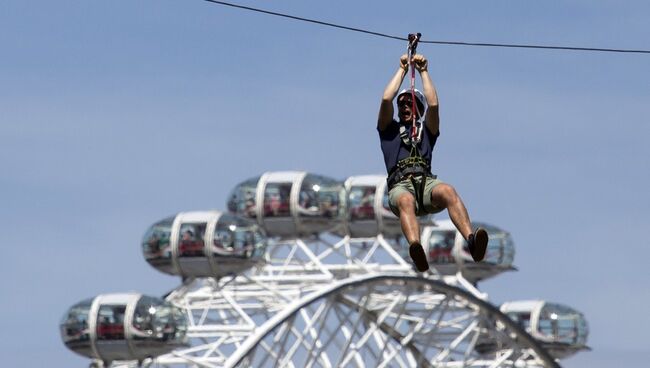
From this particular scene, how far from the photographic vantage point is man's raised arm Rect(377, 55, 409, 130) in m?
32.4

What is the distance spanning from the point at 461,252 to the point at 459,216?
5724 cm

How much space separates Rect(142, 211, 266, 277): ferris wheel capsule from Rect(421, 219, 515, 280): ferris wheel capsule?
10853mm

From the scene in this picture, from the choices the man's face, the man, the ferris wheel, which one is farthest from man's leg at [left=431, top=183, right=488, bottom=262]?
the ferris wheel

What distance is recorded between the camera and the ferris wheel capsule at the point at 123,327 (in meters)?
75.2

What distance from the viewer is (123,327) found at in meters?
75.2

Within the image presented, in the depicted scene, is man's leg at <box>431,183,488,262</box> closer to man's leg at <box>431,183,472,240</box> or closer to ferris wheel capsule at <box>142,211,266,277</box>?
man's leg at <box>431,183,472,240</box>

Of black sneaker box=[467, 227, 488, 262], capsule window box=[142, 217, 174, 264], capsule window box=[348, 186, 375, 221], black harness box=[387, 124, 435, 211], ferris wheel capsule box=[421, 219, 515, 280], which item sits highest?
black harness box=[387, 124, 435, 211]

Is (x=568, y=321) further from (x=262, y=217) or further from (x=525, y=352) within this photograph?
(x=262, y=217)

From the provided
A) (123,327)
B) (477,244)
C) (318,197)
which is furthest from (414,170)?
(318,197)

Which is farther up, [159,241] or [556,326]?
[159,241]

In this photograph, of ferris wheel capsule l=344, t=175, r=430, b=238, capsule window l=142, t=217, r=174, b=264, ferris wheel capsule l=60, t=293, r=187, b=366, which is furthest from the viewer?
ferris wheel capsule l=344, t=175, r=430, b=238

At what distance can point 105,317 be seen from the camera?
2972 inches

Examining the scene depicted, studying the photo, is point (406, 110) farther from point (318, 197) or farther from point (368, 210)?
point (368, 210)

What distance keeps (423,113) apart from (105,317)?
1691 inches
